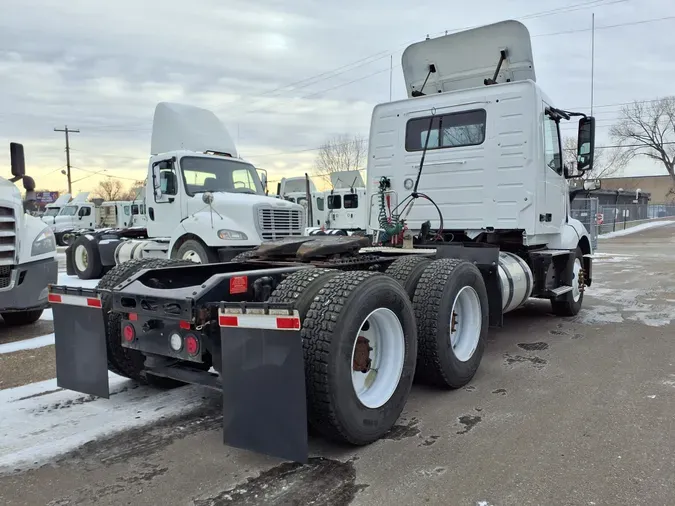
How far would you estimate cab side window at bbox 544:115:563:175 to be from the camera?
6875 mm

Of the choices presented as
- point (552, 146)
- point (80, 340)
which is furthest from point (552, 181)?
point (80, 340)

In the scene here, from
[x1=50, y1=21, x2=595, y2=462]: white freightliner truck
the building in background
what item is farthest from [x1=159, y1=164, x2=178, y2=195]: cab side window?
the building in background

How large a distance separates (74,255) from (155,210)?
4508mm

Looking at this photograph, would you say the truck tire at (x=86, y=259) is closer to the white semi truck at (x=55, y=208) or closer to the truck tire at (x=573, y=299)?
the truck tire at (x=573, y=299)

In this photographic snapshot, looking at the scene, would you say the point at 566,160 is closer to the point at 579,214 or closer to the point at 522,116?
the point at 522,116

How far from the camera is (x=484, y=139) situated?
22.2ft

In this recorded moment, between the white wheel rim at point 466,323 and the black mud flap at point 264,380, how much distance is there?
230 centimetres

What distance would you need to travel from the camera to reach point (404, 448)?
359cm

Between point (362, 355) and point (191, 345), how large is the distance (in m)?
1.14

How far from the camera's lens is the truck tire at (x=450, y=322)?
4.50m

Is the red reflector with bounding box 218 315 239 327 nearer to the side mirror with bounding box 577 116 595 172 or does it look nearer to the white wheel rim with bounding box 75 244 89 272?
the side mirror with bounding box 577 116 595 172

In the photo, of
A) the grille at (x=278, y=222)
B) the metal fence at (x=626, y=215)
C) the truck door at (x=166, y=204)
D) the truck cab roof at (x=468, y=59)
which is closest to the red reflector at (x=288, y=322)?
the truck cab roof at (x=468, y=59)

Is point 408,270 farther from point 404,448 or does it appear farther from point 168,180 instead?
point 168,180

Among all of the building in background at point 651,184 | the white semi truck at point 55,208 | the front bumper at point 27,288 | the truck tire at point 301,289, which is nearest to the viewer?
the truck tire at point 301,289
